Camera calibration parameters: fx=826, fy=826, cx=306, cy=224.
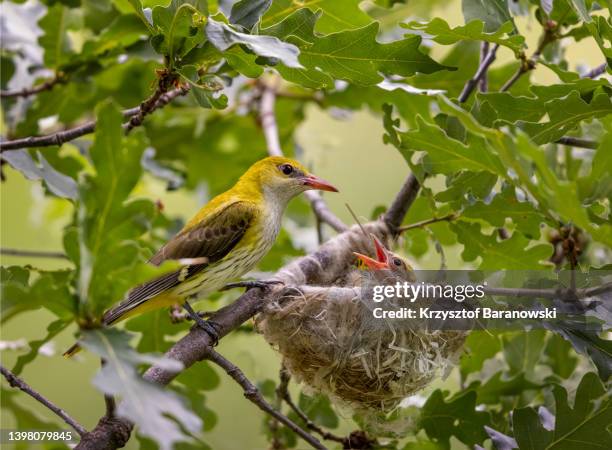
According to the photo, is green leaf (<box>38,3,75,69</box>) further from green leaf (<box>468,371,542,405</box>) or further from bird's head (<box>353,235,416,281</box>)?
green leaf (<box>468,371,542,405</box>)

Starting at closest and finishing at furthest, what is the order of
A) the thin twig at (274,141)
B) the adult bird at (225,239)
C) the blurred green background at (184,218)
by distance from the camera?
the adult bird at (225,239), the thin twig at (274,141), the blurred green background at (184,218)

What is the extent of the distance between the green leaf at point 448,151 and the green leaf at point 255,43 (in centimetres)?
46

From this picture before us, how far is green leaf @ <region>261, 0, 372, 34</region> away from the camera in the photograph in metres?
2.98

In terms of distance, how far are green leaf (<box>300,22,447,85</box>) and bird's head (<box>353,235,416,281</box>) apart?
41.7 inches

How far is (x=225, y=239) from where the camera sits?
12.1 ft

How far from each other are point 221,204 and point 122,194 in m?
1.95

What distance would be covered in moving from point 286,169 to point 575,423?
6.28 ft

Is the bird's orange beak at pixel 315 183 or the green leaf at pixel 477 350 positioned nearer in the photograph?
the green leaf at pixel 477 350

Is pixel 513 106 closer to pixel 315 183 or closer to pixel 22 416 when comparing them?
pixel 315 183

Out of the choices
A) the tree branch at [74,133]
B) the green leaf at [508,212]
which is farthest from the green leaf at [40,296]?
the green leaf at [508,212]

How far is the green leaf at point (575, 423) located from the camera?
2.72 metres

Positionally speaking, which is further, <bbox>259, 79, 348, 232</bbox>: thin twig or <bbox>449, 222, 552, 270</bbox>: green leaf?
<bbox>259, 79, 348, 232</bbox>: thin twig

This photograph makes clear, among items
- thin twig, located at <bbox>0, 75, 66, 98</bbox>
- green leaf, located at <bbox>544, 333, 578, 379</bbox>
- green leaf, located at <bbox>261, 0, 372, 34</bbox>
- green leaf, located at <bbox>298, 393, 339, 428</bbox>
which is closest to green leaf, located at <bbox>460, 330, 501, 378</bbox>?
green leaf, located at <bbox>544, 333, 578, 379</bbox>

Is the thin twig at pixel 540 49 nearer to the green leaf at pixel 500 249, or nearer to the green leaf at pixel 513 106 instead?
the green leaf at pixel 513 106
